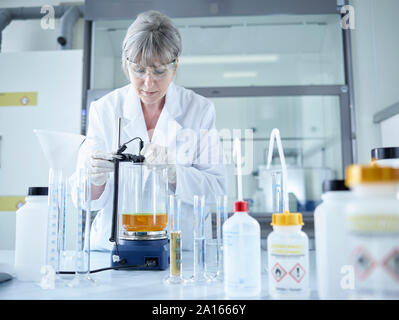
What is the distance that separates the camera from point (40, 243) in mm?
799

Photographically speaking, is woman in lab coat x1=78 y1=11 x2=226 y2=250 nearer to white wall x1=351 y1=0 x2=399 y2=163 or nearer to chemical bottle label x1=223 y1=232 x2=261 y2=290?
chemical bottle label x1=223 y1=232 x2=261 y2=290

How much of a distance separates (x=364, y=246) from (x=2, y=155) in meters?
2.63

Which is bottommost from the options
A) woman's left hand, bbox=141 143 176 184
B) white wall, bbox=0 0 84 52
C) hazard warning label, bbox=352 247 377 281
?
hazard warning label, bbox=352 247 377 281

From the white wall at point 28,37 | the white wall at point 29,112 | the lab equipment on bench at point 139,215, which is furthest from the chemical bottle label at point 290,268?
the white wall at point 28,37

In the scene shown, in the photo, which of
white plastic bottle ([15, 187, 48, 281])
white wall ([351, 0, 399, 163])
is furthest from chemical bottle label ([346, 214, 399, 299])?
white wall ([351, 0, 399, 163])

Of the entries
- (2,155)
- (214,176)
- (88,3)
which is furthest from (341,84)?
(2,155)

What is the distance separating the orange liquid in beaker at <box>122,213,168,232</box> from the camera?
0.97m

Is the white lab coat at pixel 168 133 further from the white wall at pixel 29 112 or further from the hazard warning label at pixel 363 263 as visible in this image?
the white wall at pixel 29 112

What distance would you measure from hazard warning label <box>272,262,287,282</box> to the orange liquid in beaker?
0.44 metres

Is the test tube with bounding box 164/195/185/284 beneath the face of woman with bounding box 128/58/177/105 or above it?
beneath

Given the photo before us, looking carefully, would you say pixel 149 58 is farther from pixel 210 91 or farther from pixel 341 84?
pixel 341 84

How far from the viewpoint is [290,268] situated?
0.60m

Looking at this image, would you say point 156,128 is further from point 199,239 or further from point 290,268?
point 290,268

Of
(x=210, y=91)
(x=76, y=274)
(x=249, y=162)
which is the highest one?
(x=210, y=91)
